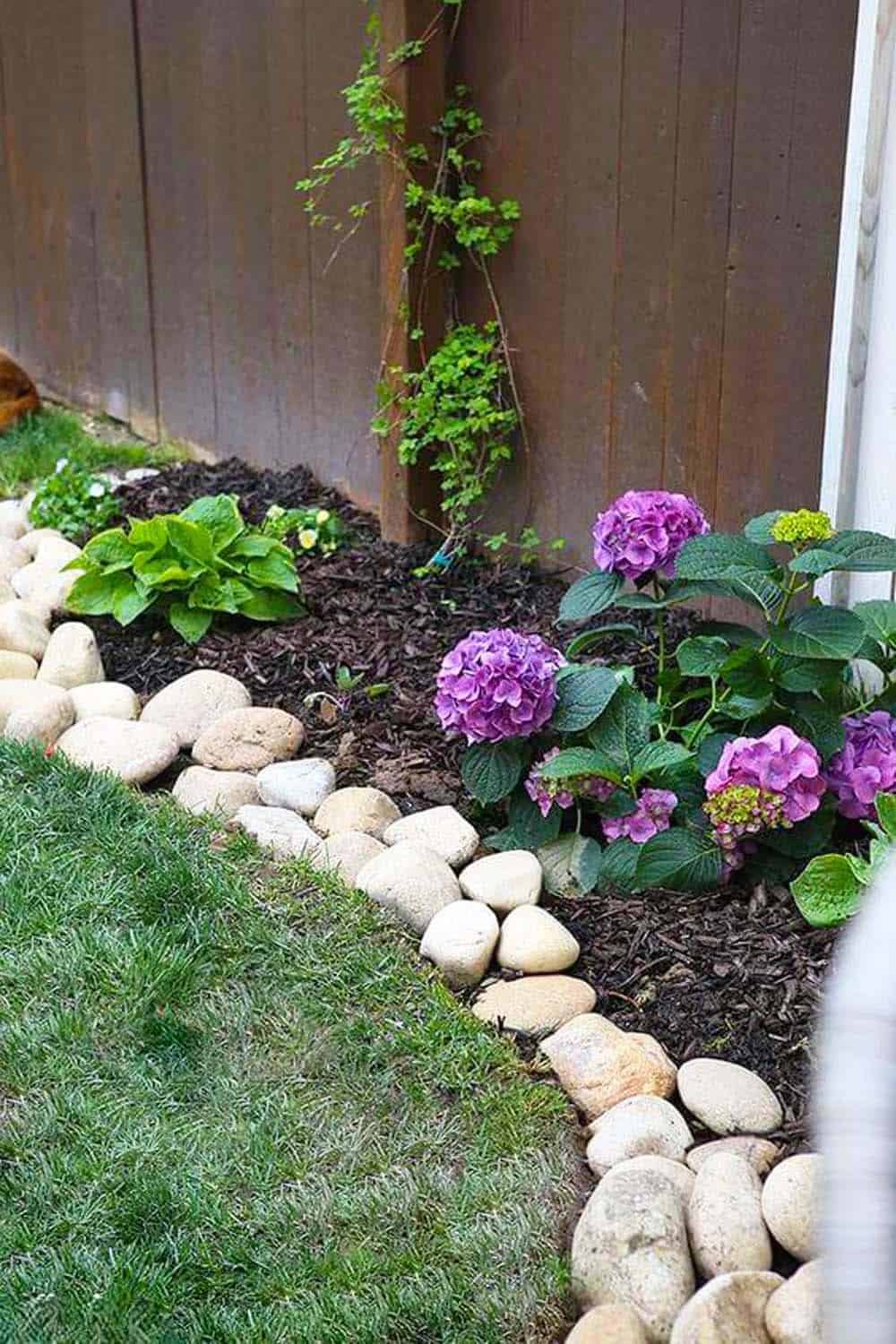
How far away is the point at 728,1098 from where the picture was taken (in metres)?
2.35

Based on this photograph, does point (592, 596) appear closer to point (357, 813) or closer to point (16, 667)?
point (357, 813)

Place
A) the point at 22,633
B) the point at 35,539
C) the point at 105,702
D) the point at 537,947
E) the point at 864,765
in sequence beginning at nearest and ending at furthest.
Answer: the point at 537,947
the point at 864,765
the point at 105,702
the point at 22,633
the point at 35,539

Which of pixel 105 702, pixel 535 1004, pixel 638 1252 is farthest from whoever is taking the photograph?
pixel 105 702

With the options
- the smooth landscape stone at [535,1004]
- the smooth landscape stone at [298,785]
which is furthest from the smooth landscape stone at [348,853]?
the smooth landscape stone at [535,1004]

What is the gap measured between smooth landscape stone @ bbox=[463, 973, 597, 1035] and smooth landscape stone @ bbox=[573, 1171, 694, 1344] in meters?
0.46

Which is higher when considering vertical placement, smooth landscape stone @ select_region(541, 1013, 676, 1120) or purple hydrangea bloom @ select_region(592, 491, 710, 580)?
purple hydrangea bloom @ select_region(592, 491, 710, 580)

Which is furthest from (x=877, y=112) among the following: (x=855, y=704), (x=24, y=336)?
(x=24, y=336)

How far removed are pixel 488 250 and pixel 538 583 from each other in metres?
0.86

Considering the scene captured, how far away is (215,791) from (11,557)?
1611mm

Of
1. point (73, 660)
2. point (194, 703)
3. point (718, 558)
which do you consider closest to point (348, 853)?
point (194, 703)

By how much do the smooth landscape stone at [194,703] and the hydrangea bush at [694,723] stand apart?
71 centimetres

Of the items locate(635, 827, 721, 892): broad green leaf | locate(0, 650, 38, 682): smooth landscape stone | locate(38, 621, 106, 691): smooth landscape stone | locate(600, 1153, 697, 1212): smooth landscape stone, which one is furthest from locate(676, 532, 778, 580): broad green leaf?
locate(0, 650, 38, 682): smooth landscape stone

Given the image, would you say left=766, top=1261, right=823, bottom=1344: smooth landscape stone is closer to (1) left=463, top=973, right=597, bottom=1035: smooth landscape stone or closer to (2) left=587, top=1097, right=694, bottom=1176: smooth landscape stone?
(2) left=587, top=1097, right=694, bottom=1176: smooth landscape stone

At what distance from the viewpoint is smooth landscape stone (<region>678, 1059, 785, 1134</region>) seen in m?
2.32
